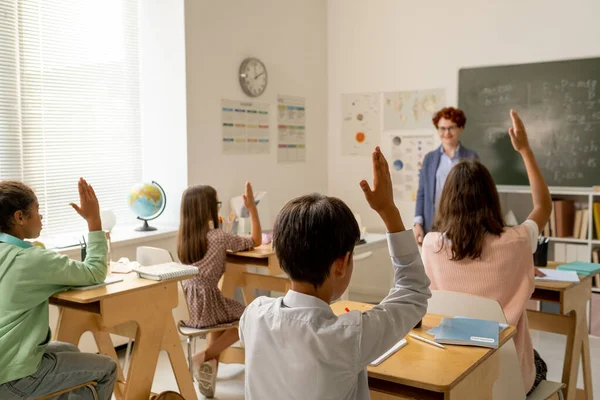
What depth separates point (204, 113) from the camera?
485 cm

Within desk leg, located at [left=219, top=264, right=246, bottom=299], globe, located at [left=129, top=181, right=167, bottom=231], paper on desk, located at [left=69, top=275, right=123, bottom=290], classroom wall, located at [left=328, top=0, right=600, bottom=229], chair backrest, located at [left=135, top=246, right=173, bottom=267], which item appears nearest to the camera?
paper on desk, located at [left=69, top=275, right=123, bottom=290]

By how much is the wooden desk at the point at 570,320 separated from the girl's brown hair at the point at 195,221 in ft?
5.69

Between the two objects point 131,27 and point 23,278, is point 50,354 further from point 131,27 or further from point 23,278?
point 131,27

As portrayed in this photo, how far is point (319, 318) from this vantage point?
54.6 inches

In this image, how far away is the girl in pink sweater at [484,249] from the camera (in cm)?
236

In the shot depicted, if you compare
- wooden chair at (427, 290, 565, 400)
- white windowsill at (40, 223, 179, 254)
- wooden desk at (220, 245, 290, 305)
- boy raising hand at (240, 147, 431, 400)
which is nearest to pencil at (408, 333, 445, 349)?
wooden chair at (427, 290, 565, 400)

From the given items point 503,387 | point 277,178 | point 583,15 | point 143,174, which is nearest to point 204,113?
point 143,174

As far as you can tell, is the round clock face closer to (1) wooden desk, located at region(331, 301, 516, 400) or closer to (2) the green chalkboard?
(2) the green chalkboard

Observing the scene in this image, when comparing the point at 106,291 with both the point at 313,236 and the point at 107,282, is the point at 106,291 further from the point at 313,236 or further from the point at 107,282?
the point at 313,236

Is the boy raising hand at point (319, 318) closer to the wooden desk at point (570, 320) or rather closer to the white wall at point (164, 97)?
the wooden desk at point (570, 320)

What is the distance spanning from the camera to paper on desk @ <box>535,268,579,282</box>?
288 centimetres

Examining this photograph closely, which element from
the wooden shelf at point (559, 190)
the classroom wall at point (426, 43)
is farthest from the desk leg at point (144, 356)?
the classroom wall at point (426, 43)

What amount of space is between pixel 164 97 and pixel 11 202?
2511 mm

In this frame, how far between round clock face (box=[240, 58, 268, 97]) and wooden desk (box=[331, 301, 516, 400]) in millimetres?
3637
